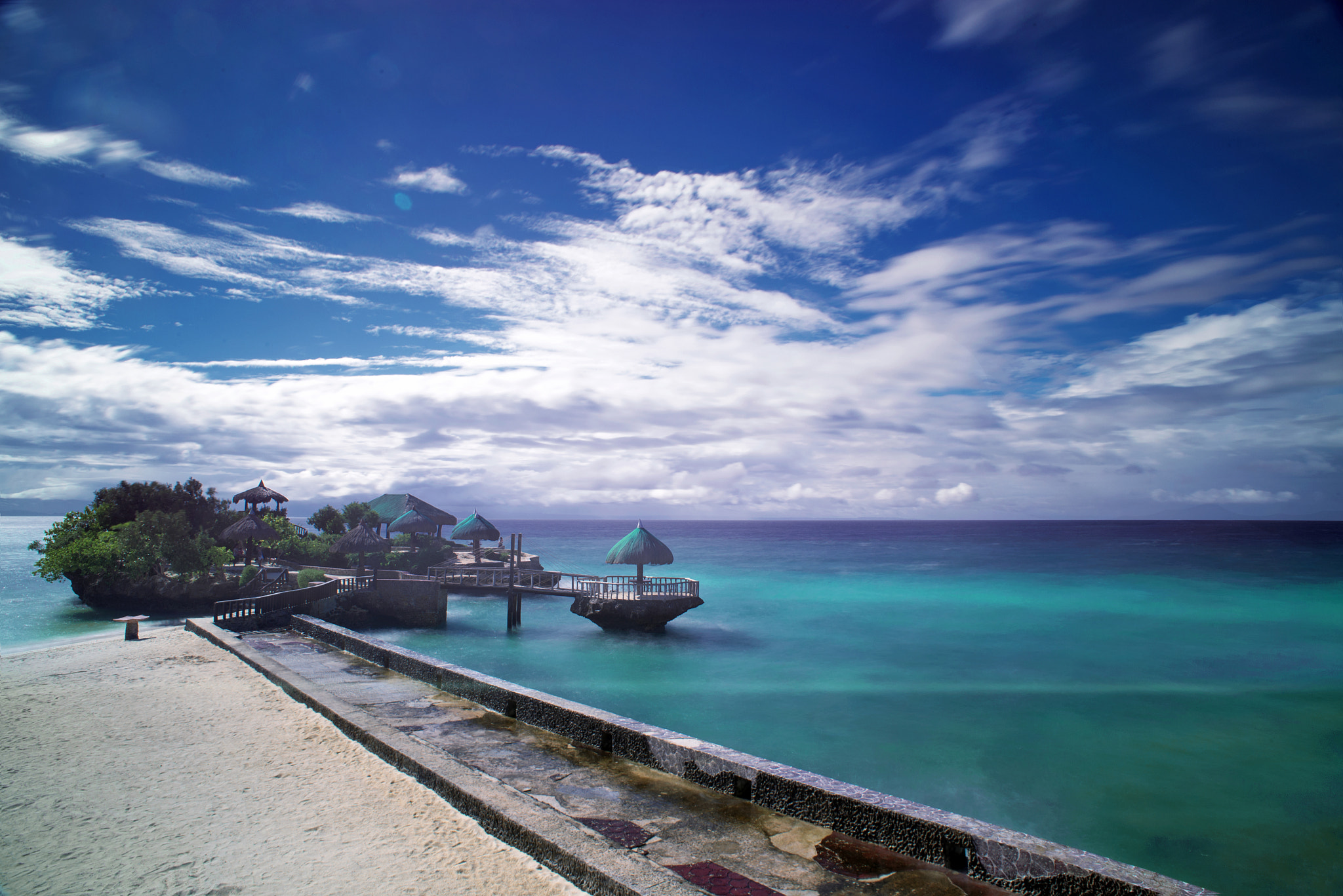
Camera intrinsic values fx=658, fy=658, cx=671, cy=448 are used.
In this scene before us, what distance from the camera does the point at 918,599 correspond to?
129ft

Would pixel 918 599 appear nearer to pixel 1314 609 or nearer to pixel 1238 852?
pixel 1314 609

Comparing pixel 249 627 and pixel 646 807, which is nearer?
pixel 646 807

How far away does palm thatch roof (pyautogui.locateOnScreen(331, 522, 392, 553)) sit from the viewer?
2650cm

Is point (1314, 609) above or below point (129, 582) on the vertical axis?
below

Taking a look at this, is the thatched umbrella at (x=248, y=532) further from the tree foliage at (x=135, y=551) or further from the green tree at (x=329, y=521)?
the green tree at (x=329, y=521)

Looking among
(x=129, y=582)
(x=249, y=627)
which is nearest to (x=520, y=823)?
(x=249, y=627)

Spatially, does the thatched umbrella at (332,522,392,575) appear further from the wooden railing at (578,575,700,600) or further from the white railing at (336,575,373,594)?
the wooden railing at (578,575,700,600)

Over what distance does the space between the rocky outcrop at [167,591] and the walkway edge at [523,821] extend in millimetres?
22782

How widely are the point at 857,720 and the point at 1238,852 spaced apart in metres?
7.26

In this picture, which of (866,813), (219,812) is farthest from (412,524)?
(866,813)

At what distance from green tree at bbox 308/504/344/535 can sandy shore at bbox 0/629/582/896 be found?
107ft

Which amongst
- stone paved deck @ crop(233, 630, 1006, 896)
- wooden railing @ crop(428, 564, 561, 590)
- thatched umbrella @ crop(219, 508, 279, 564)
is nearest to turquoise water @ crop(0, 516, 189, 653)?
thatched umbrella @ crop(219, 508, 279, 564)

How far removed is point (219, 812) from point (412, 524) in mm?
30101

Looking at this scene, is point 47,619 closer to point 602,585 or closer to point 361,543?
point 361,543
